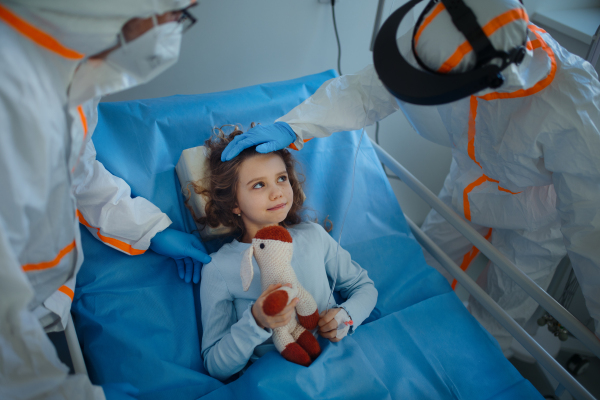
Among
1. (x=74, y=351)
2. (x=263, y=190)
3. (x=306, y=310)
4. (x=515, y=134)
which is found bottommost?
(x=74, y=351)

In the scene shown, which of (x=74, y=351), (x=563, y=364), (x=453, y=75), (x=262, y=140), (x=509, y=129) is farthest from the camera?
(x=563, y=364)

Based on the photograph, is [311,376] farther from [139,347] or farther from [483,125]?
[483,125]

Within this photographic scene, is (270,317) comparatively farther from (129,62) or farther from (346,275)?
(129,62)

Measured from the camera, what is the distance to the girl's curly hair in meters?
1.24

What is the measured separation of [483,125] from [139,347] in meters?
1.15

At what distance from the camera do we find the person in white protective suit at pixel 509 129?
81 centimetres

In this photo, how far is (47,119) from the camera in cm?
62

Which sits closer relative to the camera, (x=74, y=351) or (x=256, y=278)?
(x=74, y=351)

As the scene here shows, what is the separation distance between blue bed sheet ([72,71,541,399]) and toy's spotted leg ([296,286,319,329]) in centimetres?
8

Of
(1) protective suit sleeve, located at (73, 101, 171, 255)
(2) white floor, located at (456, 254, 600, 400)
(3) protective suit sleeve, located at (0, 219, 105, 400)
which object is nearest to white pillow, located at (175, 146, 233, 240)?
(1) protective suit sleeve, located at (73, 101, 171, 255)

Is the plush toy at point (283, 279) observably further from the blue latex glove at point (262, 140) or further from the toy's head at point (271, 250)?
the blue latex glove at point (262, 140)

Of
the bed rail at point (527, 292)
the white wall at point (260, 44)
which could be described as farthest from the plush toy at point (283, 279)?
the white wall at point (260, 44)

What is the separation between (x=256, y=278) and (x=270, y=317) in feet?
0.74

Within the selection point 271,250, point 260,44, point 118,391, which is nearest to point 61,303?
point 118,391
